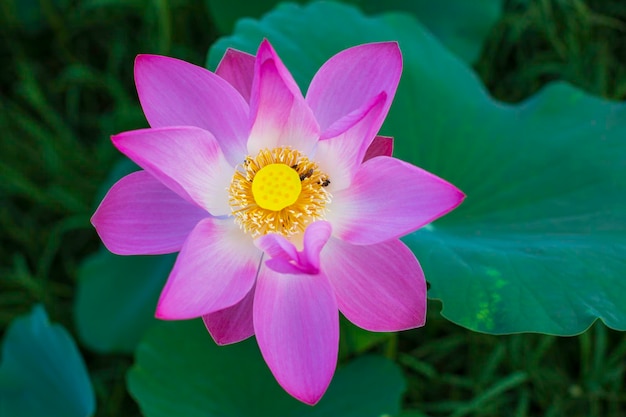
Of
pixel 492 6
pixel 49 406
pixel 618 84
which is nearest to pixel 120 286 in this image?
pixel 49 406

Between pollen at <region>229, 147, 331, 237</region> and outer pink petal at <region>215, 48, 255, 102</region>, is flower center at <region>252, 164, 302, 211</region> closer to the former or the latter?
A: pollen at <region>229, 147, 331, 237</region>

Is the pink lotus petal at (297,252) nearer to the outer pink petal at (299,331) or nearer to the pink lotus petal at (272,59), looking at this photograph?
the outer pink petal at (299,331)

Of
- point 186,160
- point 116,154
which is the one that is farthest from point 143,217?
point 116,154

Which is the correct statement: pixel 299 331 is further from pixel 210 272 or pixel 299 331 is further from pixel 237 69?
pixel 237 69

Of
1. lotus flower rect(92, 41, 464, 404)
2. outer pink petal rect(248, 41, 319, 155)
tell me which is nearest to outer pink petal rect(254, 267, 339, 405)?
lotus flower rect(92, 41, 464, 404)

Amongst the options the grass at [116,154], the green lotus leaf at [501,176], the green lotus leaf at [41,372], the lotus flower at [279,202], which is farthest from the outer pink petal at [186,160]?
the grass at [116,154]

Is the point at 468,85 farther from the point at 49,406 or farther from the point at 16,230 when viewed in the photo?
the point at 16,230

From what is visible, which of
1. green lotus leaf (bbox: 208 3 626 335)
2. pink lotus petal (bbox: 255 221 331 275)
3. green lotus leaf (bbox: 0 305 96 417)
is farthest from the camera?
green lotus leaf (bbox: 0 305 96 417)
